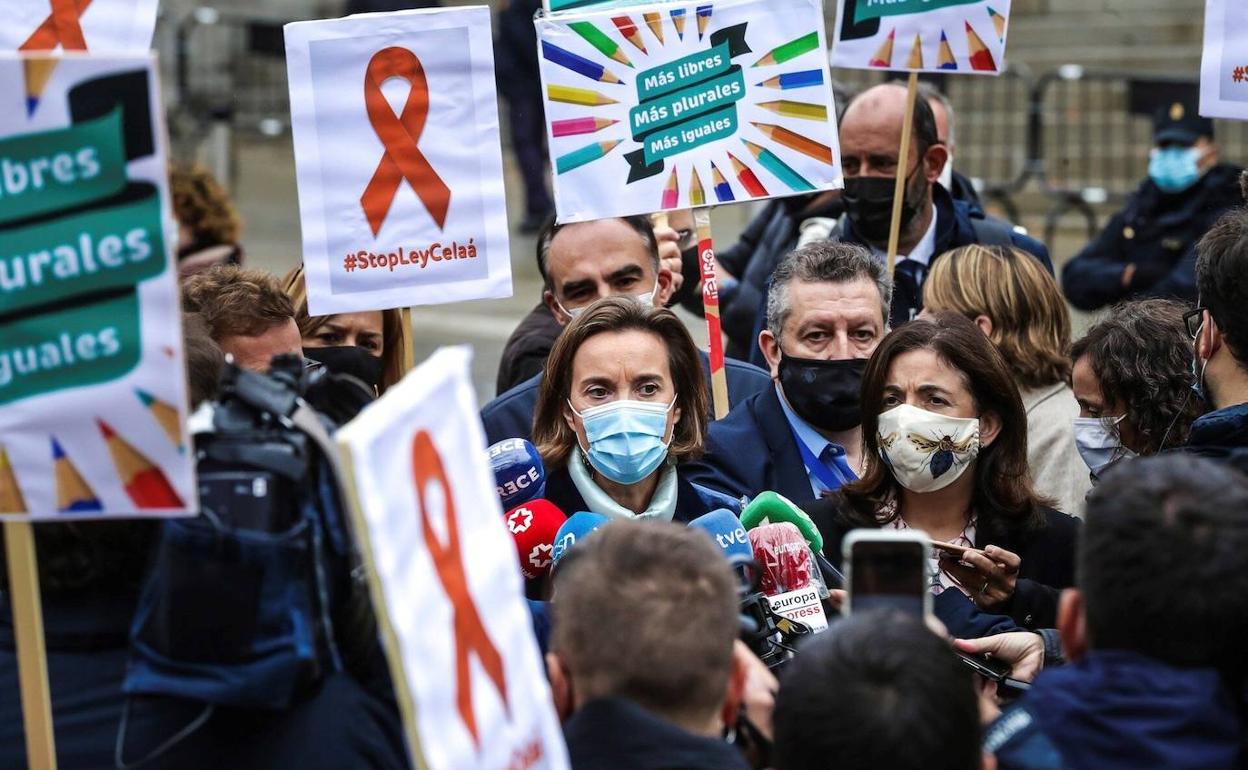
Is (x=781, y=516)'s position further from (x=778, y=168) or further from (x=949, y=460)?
(x=778, y=168)

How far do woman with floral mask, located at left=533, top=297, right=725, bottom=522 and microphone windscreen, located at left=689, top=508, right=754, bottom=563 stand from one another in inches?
18.6

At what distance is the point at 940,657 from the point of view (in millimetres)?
2623

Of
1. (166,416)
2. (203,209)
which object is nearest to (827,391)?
(166,416)

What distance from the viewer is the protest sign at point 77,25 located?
4.68 metres

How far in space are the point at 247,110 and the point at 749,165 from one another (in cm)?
1345

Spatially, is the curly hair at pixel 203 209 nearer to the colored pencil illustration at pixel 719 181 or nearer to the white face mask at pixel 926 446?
the colored pencil illustration at pixel 719 181

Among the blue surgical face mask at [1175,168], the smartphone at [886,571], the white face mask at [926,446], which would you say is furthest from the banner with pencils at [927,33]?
the smartphone at [886,571]

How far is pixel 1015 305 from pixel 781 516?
173 centimetres

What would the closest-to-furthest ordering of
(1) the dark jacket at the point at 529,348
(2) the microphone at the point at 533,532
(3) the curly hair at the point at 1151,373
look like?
1. (2) the microphone at the point at 533,532
2. (3) the curly hair at the point at 1151,373
3. (1) the dark jacket at the point at 529,348

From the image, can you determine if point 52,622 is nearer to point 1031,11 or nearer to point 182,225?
point 182,225

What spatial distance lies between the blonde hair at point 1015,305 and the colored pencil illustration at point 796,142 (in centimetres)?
55

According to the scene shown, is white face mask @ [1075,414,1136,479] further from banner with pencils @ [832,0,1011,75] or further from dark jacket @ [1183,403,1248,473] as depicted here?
banner with pencils @ [832,0,1011,75]

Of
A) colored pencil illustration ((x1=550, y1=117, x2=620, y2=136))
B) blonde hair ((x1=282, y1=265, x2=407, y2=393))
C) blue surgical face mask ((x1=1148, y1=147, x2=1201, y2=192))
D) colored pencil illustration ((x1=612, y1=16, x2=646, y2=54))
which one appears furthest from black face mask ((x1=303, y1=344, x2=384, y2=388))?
blue surgical face mask ((x1=1148, y1=147, x2=1201, y2=192))

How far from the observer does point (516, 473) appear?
13.5ft
